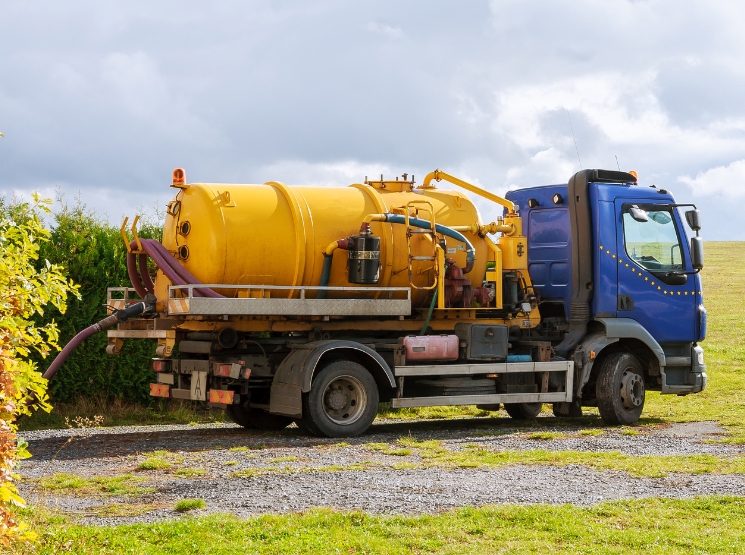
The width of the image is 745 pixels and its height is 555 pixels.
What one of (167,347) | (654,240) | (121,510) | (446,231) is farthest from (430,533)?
(654,240)

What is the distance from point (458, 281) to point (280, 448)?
143 inches

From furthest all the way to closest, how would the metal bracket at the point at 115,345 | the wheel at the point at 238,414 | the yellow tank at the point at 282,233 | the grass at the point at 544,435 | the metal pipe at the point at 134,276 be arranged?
the wheel at the point at 238,414 → the metal bracket at the point at 115,345 → the metal pipe at the point at 134,276 → the grass at the point at 544,435 → the yellow tank at the point at 282,233

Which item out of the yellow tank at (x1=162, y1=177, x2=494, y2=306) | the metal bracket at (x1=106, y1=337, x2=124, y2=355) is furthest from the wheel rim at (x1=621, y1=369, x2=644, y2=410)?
the metal bracket at (x1=106, y1=337, x2=124, y2=355)

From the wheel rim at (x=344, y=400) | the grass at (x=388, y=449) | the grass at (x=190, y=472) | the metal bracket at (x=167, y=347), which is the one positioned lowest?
the grass at (x=190, y=472)

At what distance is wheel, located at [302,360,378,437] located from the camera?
41.8 feet

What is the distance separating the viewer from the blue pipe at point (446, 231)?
13.5 meters

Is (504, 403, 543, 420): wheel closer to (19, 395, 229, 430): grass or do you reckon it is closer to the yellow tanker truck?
the yellow tanker truck

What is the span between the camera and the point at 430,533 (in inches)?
280

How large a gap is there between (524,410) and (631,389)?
201cm

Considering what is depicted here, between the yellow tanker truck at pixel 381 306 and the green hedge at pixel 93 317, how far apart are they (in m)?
0.40

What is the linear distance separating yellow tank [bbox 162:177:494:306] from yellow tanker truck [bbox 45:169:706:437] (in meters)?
0.02

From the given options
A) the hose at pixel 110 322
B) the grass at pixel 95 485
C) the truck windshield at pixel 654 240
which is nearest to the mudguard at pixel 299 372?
the hose at pixel 110 322

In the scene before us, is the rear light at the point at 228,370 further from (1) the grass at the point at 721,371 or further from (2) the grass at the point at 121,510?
(1) the grass at the point at 721,371

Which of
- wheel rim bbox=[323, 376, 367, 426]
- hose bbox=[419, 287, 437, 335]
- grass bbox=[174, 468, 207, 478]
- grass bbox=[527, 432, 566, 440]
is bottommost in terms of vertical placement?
grass bbox=[174, 468, 207, 478]
